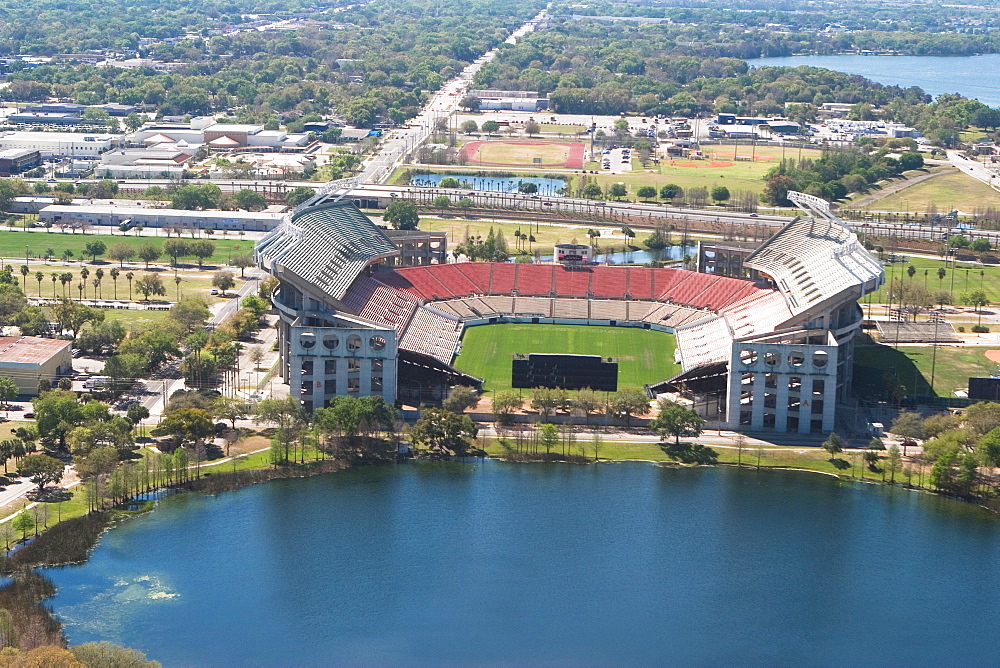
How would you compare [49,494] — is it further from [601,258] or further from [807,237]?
[601,258]

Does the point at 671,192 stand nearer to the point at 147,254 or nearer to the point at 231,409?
the point at 147,254

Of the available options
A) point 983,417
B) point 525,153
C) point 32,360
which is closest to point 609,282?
point 983,417

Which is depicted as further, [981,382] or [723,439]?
[981,382]

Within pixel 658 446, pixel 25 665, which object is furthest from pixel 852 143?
pixel 25 665

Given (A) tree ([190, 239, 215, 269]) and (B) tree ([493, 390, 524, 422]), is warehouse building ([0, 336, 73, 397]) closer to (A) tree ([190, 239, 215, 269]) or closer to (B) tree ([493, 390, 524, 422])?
(B) tree ([493, 390, 524, 422])

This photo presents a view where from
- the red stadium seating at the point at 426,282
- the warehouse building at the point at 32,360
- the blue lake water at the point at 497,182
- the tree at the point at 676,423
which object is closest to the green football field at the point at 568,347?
the red stadium seating at the point at 426,282
